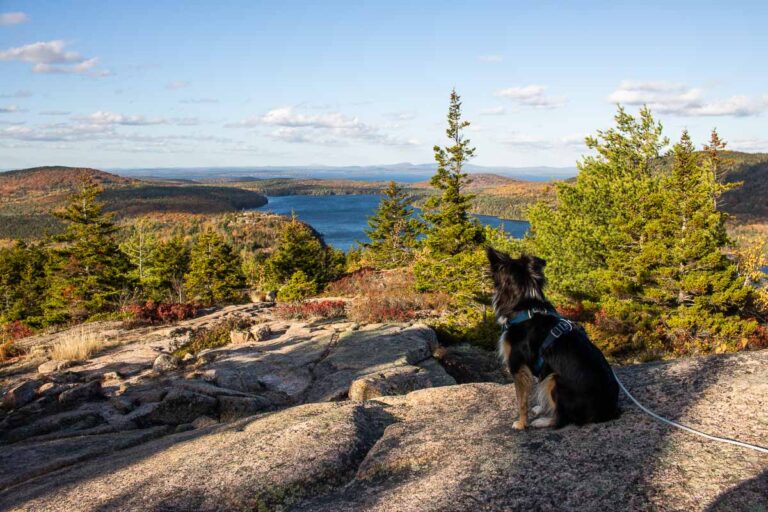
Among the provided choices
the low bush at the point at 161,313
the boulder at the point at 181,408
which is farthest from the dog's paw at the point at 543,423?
the low bush at the point at 161,313

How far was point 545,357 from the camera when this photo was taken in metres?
3.64

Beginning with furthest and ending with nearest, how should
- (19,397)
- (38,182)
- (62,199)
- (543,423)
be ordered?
(38,182), (62,199), (19,397), (543,423)

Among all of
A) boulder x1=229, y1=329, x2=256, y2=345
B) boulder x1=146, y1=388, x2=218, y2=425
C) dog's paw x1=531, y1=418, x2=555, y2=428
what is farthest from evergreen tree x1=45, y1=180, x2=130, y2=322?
dog's paw x1=531, y1=418, x2=555, y2=428

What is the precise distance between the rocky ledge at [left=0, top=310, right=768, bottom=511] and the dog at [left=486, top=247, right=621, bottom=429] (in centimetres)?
18

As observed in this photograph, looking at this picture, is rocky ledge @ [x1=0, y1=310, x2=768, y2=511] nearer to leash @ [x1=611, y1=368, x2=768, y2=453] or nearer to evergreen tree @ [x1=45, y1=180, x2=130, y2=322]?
leash @ [x1=611, y1=368, x2=768, y2=453]

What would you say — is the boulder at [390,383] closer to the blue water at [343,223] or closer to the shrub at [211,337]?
the shrub at [211,337]

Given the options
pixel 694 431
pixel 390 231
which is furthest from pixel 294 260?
pixel 694 431

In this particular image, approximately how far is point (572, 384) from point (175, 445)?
3.91m

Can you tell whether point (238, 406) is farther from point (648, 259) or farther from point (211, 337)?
point (648, 259)

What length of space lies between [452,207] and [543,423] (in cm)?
1663

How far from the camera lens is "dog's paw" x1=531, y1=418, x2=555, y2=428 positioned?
148 inches

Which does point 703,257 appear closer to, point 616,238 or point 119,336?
point 616,238

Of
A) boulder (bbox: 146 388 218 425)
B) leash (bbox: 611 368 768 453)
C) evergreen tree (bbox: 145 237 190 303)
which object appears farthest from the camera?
evergreen tree (bbox: 145 237 190 303)

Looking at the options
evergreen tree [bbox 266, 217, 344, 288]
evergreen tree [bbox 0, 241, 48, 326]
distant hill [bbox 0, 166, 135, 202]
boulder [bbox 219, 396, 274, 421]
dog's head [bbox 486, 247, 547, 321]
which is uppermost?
distant hill [bbox 0, 166, 135, 202]
